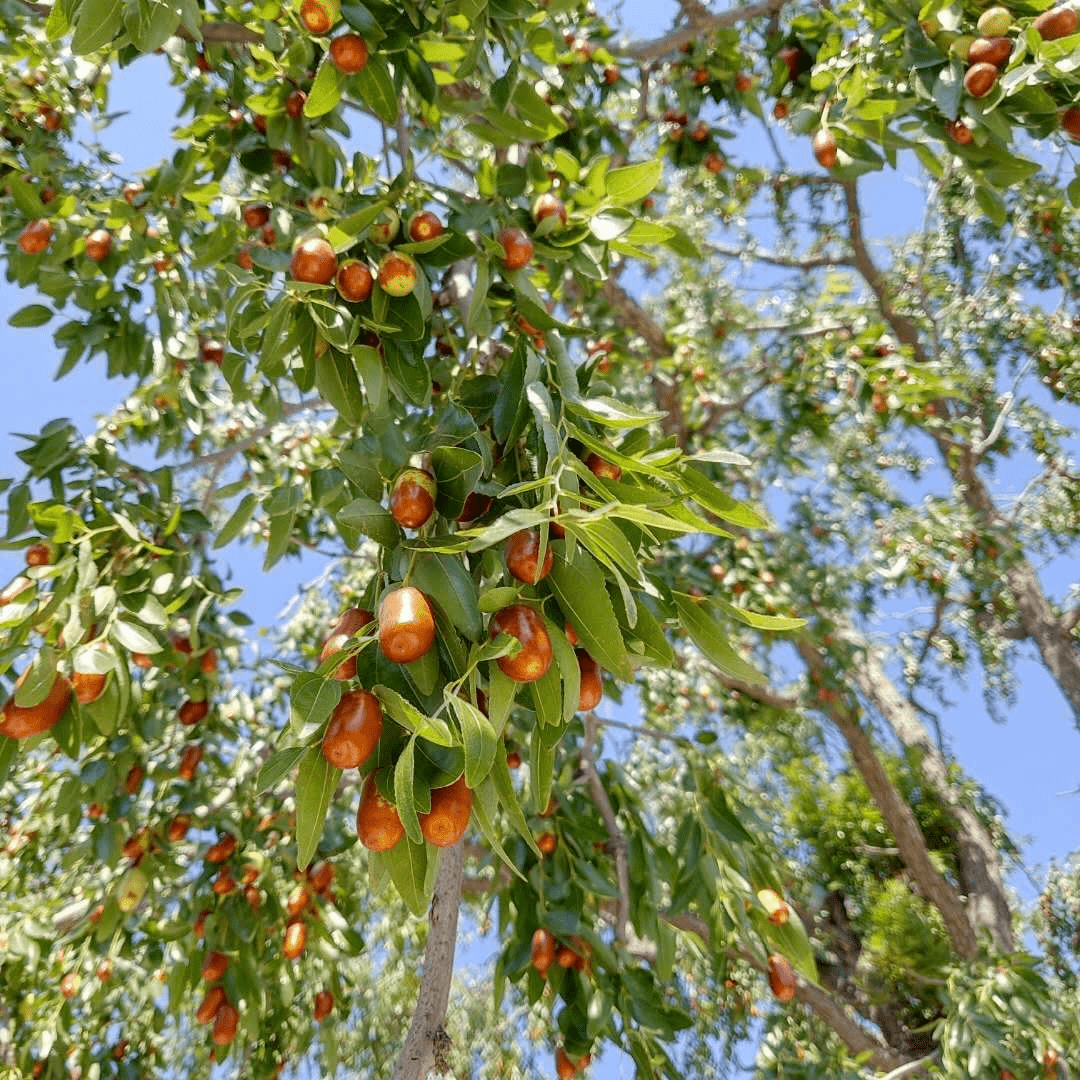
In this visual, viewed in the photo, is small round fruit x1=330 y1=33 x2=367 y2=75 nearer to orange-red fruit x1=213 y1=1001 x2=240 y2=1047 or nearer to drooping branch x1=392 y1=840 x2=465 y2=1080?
drooping branch x1=392 y1=840 x2=465 y2=1080

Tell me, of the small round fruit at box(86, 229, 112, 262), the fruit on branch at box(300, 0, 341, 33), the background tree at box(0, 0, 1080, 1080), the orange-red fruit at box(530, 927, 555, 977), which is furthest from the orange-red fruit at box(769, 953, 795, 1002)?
the small round fruit at box(86, 229, 112, 262)

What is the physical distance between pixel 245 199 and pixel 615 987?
1882 millimetres

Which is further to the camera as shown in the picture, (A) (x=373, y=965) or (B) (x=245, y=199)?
(A) (x=373, y=965)

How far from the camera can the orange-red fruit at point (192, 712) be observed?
209cm

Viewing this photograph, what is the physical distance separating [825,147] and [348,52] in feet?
3.44

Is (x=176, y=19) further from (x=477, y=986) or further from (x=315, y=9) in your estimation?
(x=477, y=986)

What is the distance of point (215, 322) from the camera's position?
2.55m

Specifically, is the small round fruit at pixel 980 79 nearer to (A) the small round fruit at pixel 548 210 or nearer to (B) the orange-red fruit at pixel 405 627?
(A) the small round fruit at pixel 548 210

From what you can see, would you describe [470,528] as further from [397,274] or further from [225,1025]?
[225,1025]

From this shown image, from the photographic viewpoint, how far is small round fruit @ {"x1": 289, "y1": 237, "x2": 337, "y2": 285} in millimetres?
1149

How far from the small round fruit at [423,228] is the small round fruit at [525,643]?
720mm

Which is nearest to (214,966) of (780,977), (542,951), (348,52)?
(542,951)

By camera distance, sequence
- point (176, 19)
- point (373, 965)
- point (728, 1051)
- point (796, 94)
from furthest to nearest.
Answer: point (373, 965), point (728, 1051), point (796, 94), point (176, 19)

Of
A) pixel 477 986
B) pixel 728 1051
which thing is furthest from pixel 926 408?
pixel 477 986
